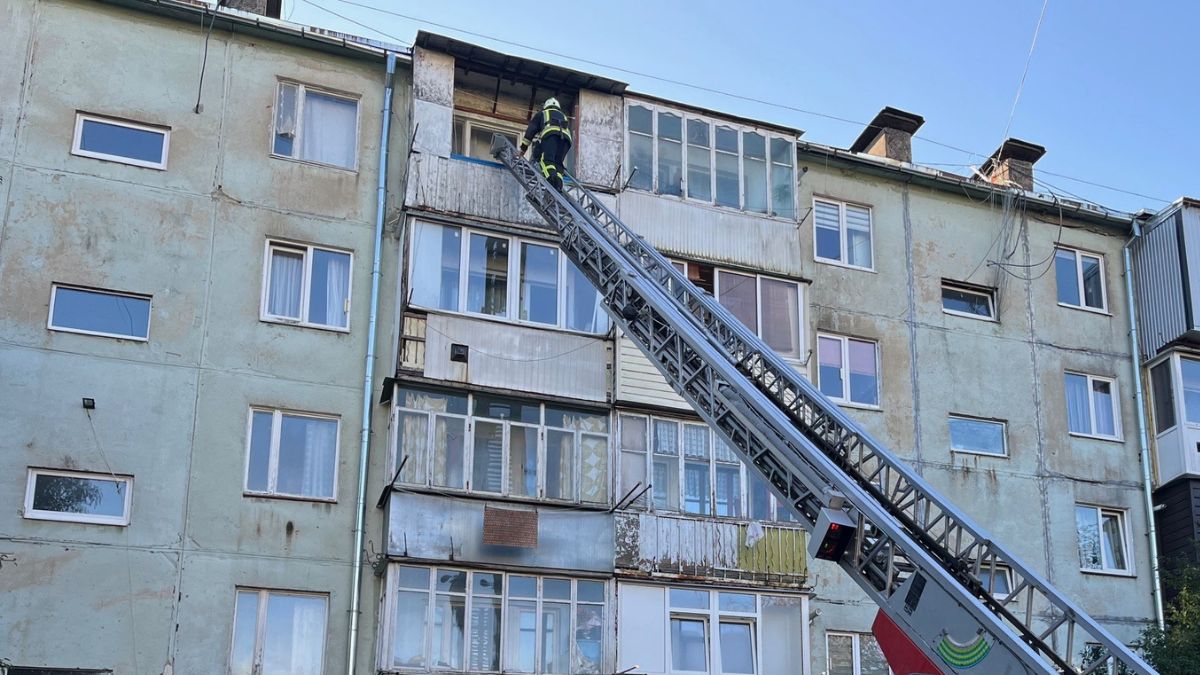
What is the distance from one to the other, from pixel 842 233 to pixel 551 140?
6942 mm

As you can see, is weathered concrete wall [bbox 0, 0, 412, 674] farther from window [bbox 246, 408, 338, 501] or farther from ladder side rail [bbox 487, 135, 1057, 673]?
ladder side rail [bbox 487, 135, 1057, 673]

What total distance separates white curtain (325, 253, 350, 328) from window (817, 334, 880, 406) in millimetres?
8620

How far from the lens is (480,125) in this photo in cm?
2473

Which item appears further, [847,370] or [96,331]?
[847,370]

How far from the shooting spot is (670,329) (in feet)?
59.9

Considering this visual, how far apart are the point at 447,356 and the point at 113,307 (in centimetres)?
511

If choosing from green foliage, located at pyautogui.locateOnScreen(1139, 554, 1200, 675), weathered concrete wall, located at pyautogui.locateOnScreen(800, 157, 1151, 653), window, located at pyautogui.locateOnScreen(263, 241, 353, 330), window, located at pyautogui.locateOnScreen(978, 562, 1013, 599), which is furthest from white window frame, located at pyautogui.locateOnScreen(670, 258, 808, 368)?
window, located at pyautogui.locateOnScreen(978, 562, 1013, 599)

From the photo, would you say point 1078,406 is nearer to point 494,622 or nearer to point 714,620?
point 714,620

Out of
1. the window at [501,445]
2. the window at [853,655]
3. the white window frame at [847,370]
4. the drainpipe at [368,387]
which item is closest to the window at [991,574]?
the window at [501,445]

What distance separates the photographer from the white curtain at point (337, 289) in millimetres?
22156

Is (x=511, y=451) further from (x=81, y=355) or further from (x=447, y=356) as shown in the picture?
(x=81, y=355)

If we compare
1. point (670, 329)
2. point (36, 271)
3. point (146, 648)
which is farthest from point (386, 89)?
point (146, 648)

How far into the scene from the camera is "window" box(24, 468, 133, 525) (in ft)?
64.2

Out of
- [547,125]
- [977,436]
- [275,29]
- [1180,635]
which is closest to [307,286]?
[275,29]
